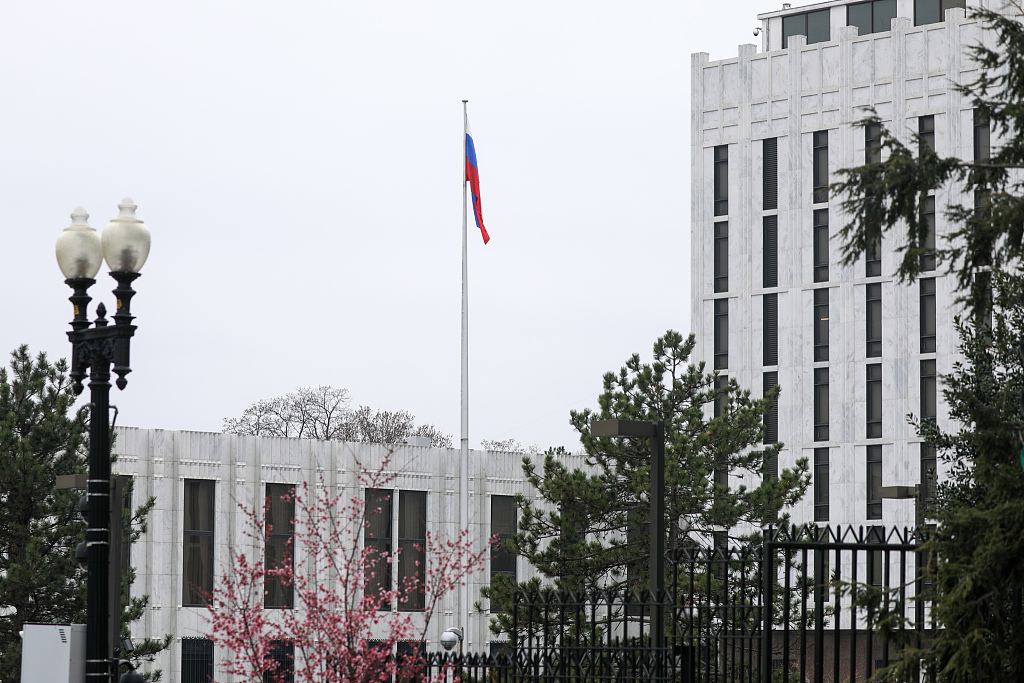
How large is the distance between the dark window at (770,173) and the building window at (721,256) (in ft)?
6.32

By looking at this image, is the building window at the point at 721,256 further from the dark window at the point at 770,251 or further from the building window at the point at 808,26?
the building window at the point at 808,26

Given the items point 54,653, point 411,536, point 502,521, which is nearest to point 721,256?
point 502,521

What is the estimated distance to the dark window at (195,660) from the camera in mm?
42344

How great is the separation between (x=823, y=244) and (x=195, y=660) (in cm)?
2602

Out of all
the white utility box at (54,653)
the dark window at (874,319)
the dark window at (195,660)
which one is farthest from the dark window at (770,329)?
the white utility box at (54,653)

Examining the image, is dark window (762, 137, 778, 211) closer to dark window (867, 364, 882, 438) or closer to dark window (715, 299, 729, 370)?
dark window (715, 299, 729, 370)

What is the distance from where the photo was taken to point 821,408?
5262cm

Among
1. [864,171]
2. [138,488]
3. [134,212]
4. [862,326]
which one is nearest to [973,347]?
[864,171]

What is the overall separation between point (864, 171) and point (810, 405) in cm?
4401

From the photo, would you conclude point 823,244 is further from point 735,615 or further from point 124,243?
point 124,243

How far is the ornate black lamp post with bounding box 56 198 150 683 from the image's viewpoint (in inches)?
432

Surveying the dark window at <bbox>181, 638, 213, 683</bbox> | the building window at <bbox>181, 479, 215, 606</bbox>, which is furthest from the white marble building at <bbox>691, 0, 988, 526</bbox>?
the dark window at <bbox>181, 638, 213, 683</bbox>

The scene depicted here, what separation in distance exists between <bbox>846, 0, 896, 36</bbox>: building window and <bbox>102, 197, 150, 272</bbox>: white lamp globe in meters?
46.5

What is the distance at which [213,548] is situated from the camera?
143ft
